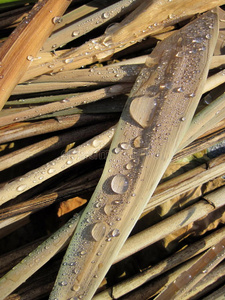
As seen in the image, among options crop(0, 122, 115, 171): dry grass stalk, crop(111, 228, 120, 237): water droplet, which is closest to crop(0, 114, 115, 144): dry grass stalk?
crop(0, 122, 115, 171): dry grass stalk

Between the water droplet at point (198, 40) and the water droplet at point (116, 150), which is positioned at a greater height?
the water droplet at point (198, 40)

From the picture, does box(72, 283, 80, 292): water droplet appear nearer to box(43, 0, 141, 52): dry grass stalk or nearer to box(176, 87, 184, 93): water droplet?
box(176, 87, 184, 93): water droplet

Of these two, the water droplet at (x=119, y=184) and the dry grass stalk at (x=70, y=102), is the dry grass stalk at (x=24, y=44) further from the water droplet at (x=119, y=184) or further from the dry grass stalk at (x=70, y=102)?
the water droplet at (x=119, y=184)

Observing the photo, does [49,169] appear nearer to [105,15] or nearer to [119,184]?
[119,184]

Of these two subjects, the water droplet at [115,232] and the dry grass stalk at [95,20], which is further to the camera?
the dry grass stalk at [95,20]

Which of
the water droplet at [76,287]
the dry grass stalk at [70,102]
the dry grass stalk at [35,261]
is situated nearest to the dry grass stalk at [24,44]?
the dry grass stalk at [70,102]

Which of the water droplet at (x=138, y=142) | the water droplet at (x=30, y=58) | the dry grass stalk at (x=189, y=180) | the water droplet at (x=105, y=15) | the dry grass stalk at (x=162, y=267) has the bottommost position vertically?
the dry grass stalk at (x=162, y=267)

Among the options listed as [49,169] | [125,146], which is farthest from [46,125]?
[125,146]
